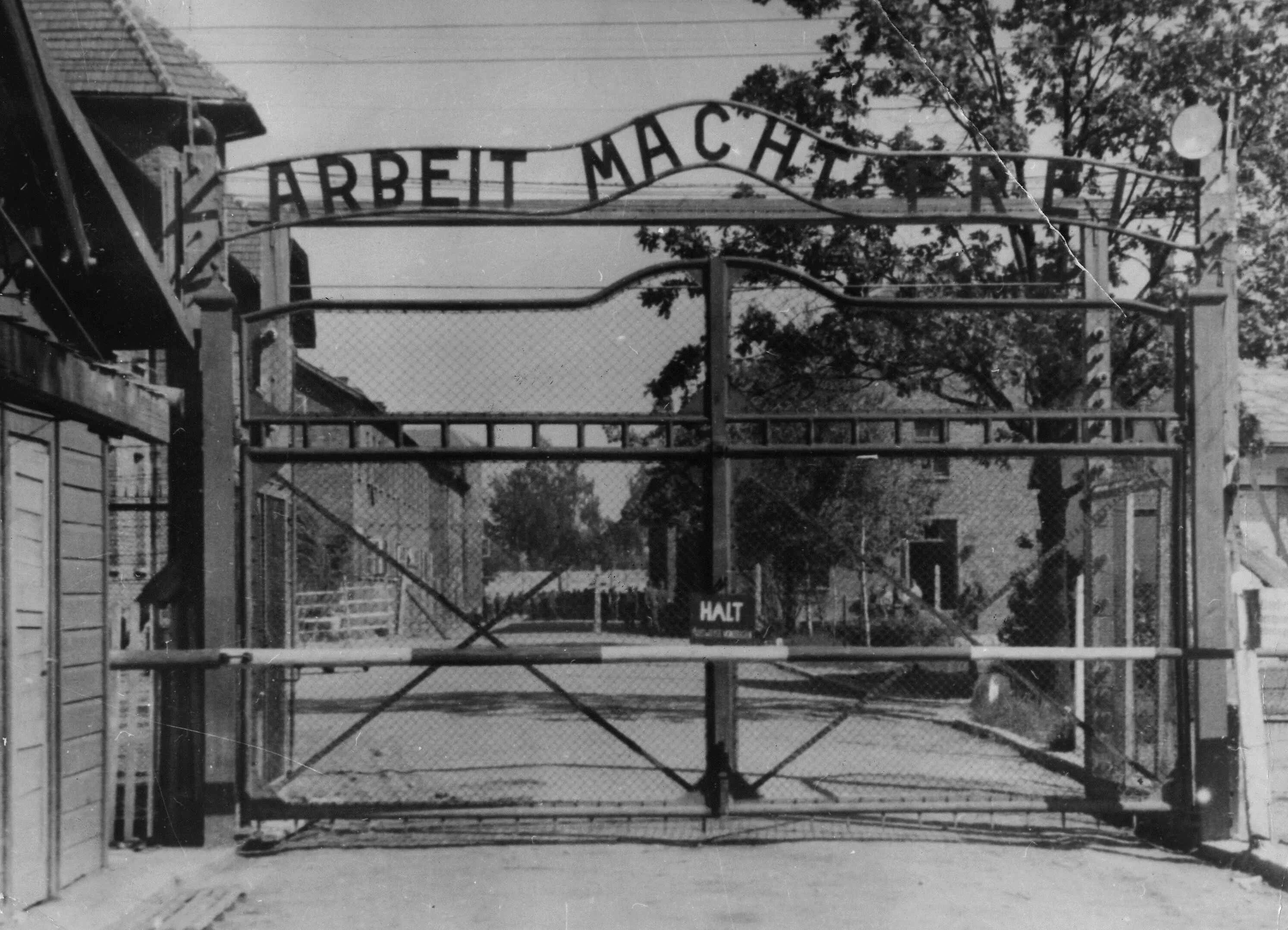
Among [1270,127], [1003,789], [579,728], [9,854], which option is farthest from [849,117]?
[9,854]

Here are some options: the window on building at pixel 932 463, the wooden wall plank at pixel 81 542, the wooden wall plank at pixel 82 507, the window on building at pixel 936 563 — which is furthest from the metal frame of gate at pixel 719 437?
the window on building at pixel 936 563

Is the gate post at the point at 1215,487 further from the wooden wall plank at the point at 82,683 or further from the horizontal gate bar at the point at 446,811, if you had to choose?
the wooden wall plank at the point at 82,683

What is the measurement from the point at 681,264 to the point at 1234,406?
11.7ft

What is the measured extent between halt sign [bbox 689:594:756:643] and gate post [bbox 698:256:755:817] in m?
0.12

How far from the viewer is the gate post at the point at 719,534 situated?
8.28 metres

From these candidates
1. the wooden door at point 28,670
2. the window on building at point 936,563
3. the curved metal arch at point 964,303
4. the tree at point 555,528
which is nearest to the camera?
the wooden door at point 28,670

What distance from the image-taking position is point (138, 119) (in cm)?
1969

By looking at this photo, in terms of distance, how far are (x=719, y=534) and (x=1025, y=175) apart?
25.4ft

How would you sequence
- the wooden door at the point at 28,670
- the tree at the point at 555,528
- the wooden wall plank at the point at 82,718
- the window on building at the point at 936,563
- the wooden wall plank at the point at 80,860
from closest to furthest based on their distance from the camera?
the wooden door at the point at 28,670 < the wooden wall plank at the point at 80,860 < the wooden wall plank at the point at 82,718 < the tree at the point at 555,528 < the window on building at the point at 936,563

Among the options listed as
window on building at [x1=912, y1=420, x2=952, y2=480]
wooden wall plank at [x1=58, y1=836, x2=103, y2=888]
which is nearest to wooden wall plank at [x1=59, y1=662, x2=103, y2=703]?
wooden wall plank at [x1=58, y1=836, x2=103, y2=888]

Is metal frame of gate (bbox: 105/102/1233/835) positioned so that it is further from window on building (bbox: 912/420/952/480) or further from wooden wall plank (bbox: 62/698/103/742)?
window on building (bbox: 912/420/952/480)

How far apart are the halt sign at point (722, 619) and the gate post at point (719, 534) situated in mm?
122

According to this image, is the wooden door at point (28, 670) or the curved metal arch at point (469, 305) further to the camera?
the curved metal arch at point (469, 305)

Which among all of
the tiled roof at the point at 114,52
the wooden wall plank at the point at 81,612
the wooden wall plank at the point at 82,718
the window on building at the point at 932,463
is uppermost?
the tiled roof at the point at 114,52
